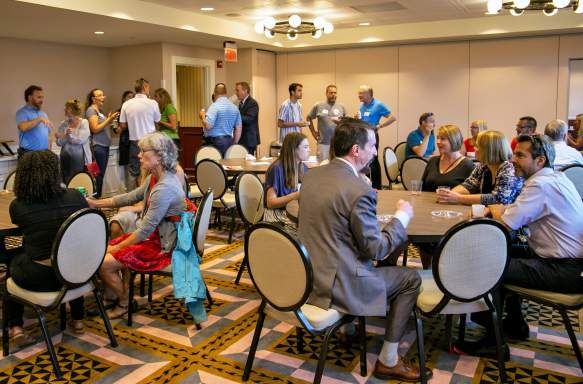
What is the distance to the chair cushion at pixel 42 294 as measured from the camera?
3.08 meters

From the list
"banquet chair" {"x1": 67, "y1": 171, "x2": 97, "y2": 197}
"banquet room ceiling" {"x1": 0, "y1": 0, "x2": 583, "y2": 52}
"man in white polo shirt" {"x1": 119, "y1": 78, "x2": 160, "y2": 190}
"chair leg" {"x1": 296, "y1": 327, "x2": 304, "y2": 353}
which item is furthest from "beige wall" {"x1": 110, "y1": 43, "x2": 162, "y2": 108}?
"chair leg" {"x1": 296, "y1": 327, "x2": 304, "y2": 353}

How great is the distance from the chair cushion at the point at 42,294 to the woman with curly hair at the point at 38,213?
0.10 feet

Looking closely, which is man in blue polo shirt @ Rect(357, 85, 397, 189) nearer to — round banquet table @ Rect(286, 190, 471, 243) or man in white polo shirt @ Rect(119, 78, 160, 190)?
man in white polo shirt @ Rect(119, 78, 160, 190)

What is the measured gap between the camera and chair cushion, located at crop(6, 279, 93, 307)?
3082 millimetres

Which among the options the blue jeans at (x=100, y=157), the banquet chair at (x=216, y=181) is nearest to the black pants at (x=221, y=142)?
the blue jeans at (x=100, y=157)

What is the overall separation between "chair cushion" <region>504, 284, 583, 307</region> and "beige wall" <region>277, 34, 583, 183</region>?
727 cm

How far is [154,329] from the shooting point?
369 centimetres

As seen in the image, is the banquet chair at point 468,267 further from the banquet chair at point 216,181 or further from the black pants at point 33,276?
the banquet chair at point 216,181

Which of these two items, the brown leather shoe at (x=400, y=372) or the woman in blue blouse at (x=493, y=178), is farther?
the woman in blue blouse at (x=493, y=178)

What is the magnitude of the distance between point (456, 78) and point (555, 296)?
770 cm

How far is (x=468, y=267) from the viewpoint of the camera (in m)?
2.67

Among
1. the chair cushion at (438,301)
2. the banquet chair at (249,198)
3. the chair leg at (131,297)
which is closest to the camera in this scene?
the chair cushion at (438,301)

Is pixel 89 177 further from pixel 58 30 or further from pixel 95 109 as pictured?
pixel 58 30

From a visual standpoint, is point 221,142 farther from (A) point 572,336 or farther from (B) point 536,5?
(A) point 572,336
